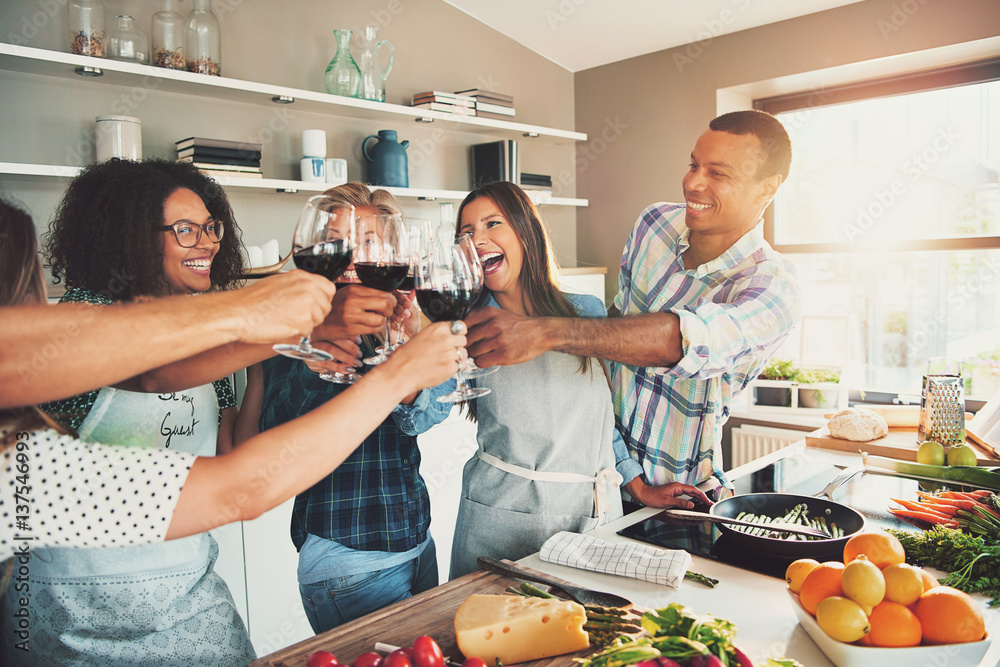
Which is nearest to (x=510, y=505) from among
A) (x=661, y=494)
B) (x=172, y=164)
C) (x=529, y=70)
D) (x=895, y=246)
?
(x=661, y=494)

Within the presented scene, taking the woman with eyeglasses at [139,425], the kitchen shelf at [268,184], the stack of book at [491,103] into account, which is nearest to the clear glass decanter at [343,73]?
the kitchen shelf at [268,184]

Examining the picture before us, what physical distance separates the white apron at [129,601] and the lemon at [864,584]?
1077 millimetres

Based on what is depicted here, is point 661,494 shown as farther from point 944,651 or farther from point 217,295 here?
point 217,295

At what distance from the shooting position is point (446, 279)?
1006 millimetres

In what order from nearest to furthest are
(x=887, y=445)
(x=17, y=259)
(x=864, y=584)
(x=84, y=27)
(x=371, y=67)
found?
(x=17, y=259) → (x=864, y=584) → (x=887, y=445) → (x=84, y=27) → (x=371, y=67)

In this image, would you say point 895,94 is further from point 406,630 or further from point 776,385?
point 406,630

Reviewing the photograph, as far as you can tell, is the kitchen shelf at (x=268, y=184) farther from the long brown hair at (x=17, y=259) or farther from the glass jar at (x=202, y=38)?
the long brown hair at (x=17, y=259)

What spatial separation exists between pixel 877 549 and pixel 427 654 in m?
0.67

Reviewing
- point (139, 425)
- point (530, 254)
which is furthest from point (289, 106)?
point (139, 425)

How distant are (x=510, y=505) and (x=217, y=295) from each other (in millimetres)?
834

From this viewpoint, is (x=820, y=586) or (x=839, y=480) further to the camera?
(x=839, y=480)

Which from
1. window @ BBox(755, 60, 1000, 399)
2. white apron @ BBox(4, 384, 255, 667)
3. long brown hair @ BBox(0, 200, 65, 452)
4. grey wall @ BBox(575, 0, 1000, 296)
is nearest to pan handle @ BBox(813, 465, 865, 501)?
white apron @ BBox(4, 384, 255, 667)

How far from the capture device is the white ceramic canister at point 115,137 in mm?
2414

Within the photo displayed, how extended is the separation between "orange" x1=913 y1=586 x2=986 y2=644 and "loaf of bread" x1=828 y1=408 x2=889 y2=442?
1.39 metres
